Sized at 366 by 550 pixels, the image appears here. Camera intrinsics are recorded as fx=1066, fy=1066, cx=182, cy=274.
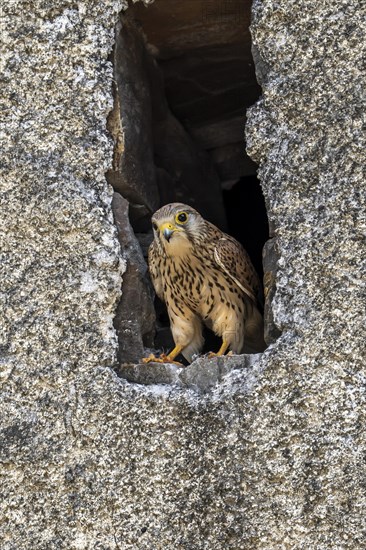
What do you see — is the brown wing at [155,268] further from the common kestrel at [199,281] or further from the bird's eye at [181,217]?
the bird's eye at [181,217]

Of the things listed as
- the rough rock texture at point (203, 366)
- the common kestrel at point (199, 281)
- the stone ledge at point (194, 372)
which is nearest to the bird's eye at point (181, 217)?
the common kestrel at point (199, 281)

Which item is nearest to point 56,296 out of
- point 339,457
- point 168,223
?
point 168,223

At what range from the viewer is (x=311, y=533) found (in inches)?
134

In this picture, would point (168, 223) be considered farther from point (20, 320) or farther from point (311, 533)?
point (311, 533)

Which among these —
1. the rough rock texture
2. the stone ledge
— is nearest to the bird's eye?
the rough rock texture

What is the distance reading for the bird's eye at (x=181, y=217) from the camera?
179 inches

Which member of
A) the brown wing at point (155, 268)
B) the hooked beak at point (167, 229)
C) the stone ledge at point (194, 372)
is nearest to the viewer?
the stone ledge at point (194, 372)

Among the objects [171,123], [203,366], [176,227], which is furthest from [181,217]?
[203,366]

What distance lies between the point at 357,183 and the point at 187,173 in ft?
6.11

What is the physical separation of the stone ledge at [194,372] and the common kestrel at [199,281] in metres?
0.68

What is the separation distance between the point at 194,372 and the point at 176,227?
923 mm

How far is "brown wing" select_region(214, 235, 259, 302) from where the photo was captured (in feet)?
15.0

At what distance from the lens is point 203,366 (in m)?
3.77

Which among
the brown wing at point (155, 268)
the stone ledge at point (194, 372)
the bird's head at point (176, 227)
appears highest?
the bird's head at point (176, 227)
